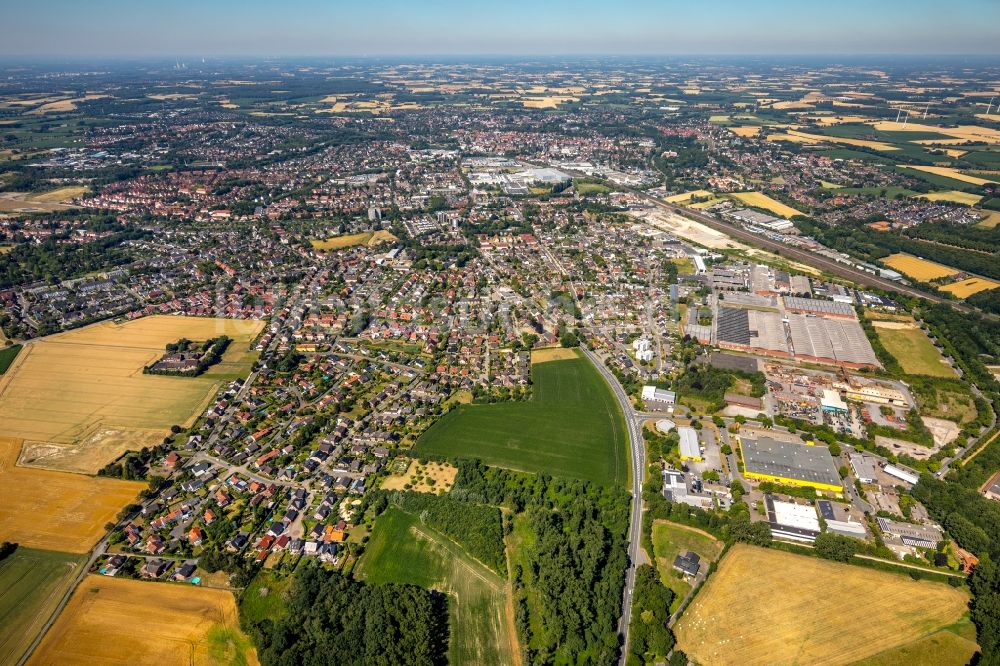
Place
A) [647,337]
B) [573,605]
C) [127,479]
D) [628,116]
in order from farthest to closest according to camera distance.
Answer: [628,116]
[647,337]
[127,479]
[573,605]

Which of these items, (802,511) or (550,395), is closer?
(802,511)

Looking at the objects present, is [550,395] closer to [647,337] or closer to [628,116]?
[647,337]

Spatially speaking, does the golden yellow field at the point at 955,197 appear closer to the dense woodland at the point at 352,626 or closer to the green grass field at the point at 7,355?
the dense woodland at the point at 352,626

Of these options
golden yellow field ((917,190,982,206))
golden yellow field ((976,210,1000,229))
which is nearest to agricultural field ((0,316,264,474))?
golden yellow field ((976,210,1000,229))

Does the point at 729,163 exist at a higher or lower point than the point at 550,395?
higher

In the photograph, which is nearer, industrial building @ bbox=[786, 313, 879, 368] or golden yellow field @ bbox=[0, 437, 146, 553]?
golden yellow field @ bbox=[0, 437, 146, 553]

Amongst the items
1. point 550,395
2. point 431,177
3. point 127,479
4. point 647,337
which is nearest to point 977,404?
point 647,337

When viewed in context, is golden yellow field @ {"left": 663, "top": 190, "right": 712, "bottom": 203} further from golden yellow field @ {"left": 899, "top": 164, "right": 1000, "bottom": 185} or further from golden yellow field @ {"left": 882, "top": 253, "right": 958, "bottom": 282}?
golden yellow field @ {"left": 899, "top": 164, "right": 1000, "bottom": 185}
